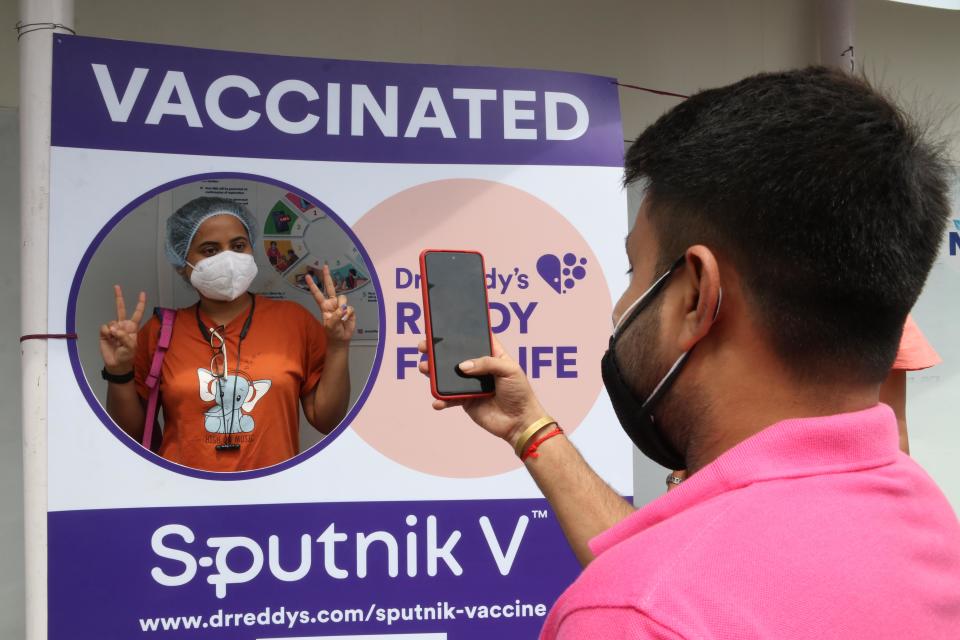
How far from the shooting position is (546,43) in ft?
12.1

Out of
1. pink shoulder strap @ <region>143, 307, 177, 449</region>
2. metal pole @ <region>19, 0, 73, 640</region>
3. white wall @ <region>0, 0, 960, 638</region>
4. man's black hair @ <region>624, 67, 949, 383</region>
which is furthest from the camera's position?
white wall @ <region>0, 0, 960, 638</region>

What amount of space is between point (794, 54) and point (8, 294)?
351 cm

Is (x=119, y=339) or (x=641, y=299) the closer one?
(x=641, y=299)

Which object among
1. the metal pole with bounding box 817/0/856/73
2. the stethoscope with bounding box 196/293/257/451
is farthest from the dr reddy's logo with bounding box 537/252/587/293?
the metal pole with bounding box 817/0/856/73

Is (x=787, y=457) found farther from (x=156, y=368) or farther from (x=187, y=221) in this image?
(x=187, y=221)

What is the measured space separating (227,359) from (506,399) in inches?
50.0

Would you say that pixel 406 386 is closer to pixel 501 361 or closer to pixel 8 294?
pixel 501 361

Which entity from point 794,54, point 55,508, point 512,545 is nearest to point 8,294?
point 55,508

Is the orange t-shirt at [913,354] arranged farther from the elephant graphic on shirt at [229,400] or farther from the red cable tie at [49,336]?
the red cable tie at [49,336]

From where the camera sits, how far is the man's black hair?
79 centimetres

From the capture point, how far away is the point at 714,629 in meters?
0.62

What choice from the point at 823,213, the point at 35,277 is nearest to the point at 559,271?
the point at 35,277

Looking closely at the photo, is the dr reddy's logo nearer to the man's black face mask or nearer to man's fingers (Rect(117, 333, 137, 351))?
man's fingers (Rect(117, 333, 137, 351))

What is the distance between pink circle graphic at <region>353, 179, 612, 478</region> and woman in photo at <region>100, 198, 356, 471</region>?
0.33 meters
